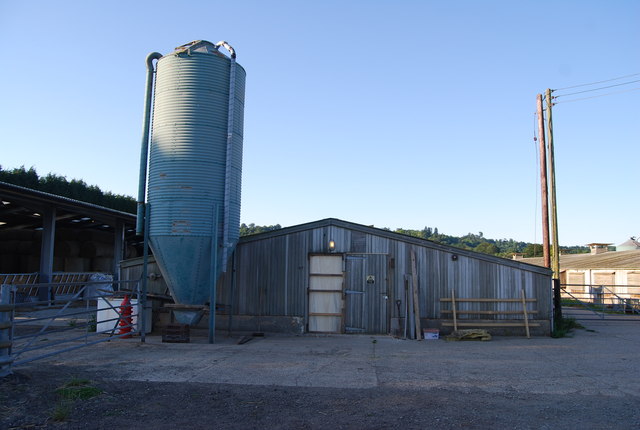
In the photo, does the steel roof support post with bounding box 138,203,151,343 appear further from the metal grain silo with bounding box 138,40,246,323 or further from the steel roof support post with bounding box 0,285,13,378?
the steel roof support post with bounding box 0,285,13,378

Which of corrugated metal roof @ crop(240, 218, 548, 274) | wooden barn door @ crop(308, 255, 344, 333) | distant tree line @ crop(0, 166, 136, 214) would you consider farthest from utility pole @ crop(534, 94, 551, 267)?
distant tree line @ crop(0, 166, 136, 214)

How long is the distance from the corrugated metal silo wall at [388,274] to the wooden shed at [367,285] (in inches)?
1.1

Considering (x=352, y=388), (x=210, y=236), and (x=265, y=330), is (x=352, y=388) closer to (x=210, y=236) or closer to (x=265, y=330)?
(x=210, y=236)

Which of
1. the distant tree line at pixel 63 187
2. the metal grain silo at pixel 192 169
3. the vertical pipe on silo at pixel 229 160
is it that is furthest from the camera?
the distant tree line at pixel 63 187

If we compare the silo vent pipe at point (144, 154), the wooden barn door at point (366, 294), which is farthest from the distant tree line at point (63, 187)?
the wooden barn door at point (366, 294)

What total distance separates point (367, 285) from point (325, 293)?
1196 mm

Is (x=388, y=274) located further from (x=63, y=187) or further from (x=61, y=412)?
(x=63, y=187)

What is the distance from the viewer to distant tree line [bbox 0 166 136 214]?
3822 centimetres

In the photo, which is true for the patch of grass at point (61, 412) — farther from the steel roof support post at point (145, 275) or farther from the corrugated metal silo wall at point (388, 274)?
the corrugated metal silo wall at point (388, 274)

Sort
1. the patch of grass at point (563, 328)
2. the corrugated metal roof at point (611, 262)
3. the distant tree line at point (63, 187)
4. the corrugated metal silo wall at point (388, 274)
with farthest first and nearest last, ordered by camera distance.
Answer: the distant tree line at point (63, 187) < the corrugated metal roof at point (611, 262) < the corrugated metal silo wall at point (388, 274) < the patch of grass at point (563, 328)

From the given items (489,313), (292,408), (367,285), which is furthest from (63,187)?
(292,408)

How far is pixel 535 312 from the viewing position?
521 inches

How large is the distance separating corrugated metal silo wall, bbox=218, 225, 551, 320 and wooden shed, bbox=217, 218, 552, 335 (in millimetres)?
28

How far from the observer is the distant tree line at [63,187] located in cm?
3822
